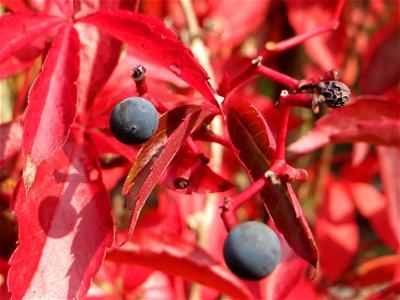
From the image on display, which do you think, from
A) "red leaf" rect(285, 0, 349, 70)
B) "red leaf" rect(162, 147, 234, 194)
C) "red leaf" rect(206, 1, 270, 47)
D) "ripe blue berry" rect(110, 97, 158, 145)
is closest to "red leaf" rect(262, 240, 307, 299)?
"red leaf" rect(162, 147, 234, 194)

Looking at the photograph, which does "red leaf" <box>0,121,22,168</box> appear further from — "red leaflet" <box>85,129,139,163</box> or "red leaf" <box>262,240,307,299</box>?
"red leaf" <box>262,240,307,299</box>

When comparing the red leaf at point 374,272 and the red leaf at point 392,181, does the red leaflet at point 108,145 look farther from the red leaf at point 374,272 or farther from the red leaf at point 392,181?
the red leaf at point 374,272

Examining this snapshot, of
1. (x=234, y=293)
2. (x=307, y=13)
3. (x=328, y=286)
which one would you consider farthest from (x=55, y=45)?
(x=328, y=286)

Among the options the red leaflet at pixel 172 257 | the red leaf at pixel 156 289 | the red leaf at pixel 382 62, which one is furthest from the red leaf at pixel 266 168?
the red leaf at pixel 382 62

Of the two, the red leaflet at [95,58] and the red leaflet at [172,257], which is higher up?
the red leaflet at [95,58]

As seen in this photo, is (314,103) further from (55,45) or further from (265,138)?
(55,45)

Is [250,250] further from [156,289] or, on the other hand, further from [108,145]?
[156,289]
